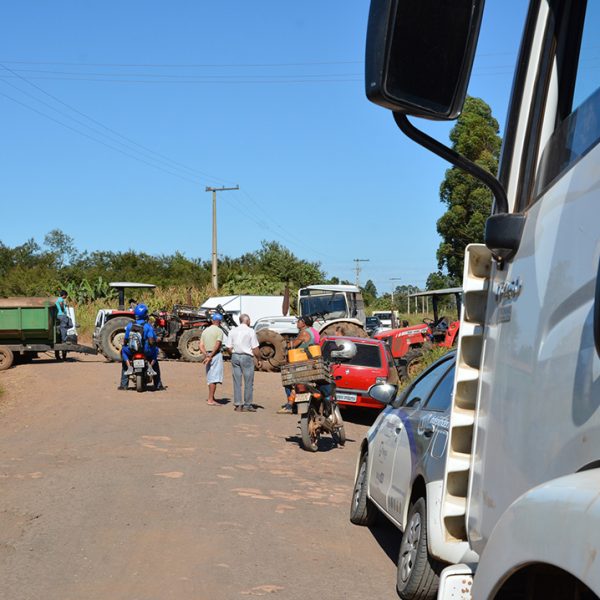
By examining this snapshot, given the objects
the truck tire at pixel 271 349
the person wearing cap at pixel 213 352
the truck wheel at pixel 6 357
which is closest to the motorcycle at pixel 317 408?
the person wearing cap at pixel 213 352

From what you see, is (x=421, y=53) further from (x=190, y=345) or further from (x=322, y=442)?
(x=190, y=345)

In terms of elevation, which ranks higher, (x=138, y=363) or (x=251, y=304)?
(x=251, y=304)

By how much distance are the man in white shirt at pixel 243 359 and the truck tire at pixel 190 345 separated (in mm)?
9873

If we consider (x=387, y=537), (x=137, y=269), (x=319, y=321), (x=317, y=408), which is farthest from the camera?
(x=137, y=269)

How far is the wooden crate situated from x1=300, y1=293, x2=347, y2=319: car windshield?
16.1 metres

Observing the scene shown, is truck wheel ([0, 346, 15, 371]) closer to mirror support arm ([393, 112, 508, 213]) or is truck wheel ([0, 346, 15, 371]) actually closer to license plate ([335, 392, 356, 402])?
license plate ([335, 392, 356, 402])

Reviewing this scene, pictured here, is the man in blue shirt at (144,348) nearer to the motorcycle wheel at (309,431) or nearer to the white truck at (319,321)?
the white truck at (319,321)

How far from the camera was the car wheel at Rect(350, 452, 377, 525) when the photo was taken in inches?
304

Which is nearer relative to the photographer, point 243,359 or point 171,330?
point 243,359

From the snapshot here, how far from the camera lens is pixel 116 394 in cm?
1798

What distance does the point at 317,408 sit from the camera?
12.5 m

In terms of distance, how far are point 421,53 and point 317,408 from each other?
10446 mm

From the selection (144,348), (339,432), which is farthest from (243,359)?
(339,432)

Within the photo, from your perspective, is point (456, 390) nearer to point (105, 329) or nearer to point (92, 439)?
point (92, 439)
